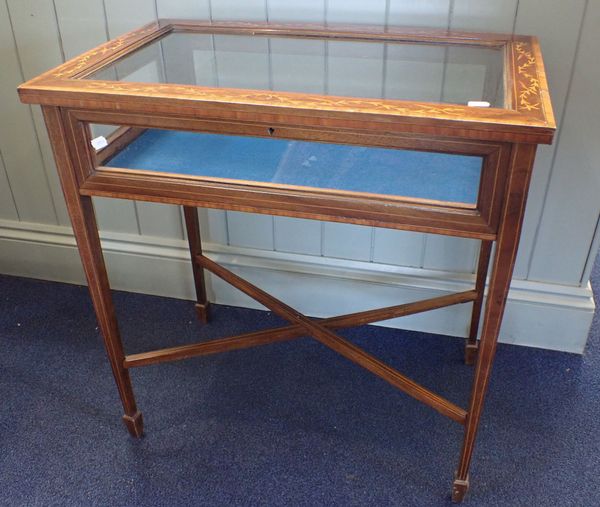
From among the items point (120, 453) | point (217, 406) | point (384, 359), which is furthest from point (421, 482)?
point (120, 453)

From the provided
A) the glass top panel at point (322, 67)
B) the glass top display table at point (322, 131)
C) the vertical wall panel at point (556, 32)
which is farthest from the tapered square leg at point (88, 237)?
the vertical wall panel at point (556, 32)

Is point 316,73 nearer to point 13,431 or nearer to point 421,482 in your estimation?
point 421,482

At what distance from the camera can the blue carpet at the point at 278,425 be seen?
1496 mm

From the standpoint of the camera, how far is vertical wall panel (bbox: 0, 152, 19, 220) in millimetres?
2112

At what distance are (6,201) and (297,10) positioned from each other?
1.21 m

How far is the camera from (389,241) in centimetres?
186

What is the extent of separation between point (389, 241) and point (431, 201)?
75cm

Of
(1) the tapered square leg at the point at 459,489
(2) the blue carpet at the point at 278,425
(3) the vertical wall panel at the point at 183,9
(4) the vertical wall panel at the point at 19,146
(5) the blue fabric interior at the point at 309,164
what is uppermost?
(3) the vertical wall panel at the point at 183,9

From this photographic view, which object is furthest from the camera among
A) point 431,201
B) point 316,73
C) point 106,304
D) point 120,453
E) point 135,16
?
point 135,16

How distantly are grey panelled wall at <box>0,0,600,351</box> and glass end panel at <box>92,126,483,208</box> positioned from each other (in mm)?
135

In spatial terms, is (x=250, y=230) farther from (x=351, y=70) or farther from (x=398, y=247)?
(x=351, y=70)

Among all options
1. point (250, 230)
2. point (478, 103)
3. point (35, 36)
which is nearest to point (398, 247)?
point (250, 230)

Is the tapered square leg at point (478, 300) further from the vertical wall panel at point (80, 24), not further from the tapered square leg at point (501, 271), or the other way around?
the vertical wall panel at point (80, 24)

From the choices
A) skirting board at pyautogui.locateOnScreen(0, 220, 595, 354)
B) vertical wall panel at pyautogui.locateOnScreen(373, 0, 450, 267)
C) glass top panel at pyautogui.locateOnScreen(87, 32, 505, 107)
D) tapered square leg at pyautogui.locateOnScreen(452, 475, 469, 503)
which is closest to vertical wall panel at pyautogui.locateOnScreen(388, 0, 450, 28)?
vertical wall panel at pyautogui.locateOnScreen(373, 0, 450, 267)
